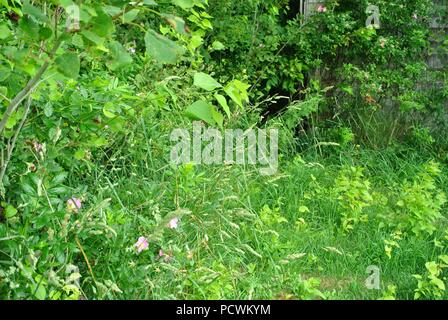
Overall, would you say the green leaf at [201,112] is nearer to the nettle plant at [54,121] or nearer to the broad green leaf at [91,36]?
the nettle plant at [54,121]

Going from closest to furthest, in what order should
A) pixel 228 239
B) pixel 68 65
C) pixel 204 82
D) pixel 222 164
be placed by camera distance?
pixel 68 65 → pixel 204 82 → pixel 228 239 → pixel 222 164

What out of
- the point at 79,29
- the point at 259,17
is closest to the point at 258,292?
the point at 79,29

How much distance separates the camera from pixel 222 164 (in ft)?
15.0

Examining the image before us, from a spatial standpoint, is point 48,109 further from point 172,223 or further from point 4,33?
point 172,223

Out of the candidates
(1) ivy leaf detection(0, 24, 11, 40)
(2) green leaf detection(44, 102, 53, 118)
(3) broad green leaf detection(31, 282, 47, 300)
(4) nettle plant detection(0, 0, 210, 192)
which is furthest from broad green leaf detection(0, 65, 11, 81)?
(3) broad green leaf detection(31, 282, 47, 300)

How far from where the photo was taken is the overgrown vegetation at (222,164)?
2.88m

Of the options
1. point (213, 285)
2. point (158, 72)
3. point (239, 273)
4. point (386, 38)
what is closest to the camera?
point (213, 285)

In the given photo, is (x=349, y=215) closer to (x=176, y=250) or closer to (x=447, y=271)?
(x=447, y=271)

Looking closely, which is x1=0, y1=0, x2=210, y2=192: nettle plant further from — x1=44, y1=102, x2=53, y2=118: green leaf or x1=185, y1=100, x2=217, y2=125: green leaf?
x1=185, y1=100, x2=217, y2=125: green leaf

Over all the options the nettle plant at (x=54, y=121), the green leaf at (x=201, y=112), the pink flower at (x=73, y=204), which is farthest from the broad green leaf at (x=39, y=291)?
the green leaf at (x=201, y=112)

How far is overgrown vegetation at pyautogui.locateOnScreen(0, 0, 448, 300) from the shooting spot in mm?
2885

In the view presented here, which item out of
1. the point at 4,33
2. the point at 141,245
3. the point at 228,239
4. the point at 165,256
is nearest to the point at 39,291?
the point at 141,245
